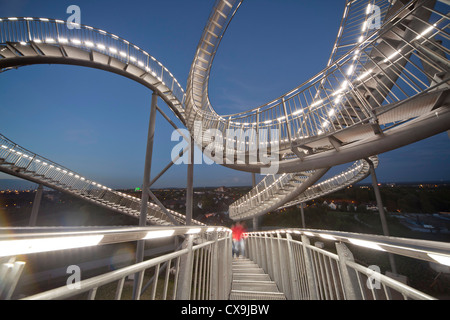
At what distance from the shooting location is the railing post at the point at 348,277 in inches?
66.5

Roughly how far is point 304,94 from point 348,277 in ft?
14.8

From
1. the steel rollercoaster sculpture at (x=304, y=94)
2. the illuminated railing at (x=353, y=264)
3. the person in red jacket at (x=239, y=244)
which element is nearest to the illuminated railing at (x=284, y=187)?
the steel rollercoaster sculpture at (x=304, y=94)

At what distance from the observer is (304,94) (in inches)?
197

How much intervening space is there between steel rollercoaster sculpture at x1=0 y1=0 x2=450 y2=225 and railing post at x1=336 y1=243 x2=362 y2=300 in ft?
11.6

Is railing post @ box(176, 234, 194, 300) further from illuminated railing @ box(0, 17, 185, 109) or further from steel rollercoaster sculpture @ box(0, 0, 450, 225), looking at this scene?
illuminated railing @ box(0, 17, 185, 109)

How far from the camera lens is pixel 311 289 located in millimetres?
2580

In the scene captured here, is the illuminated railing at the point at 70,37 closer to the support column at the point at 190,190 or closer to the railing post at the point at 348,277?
the support column at the point at 190,190

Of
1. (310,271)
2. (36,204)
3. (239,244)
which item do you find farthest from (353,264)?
(36,204)

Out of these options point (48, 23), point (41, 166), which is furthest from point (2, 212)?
point (48, 23)

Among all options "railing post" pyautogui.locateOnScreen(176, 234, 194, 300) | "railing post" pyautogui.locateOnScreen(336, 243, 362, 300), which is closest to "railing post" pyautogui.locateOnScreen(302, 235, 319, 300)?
"railing post" pyautogui.locateOnScreen(336, 243, 362, 300)
